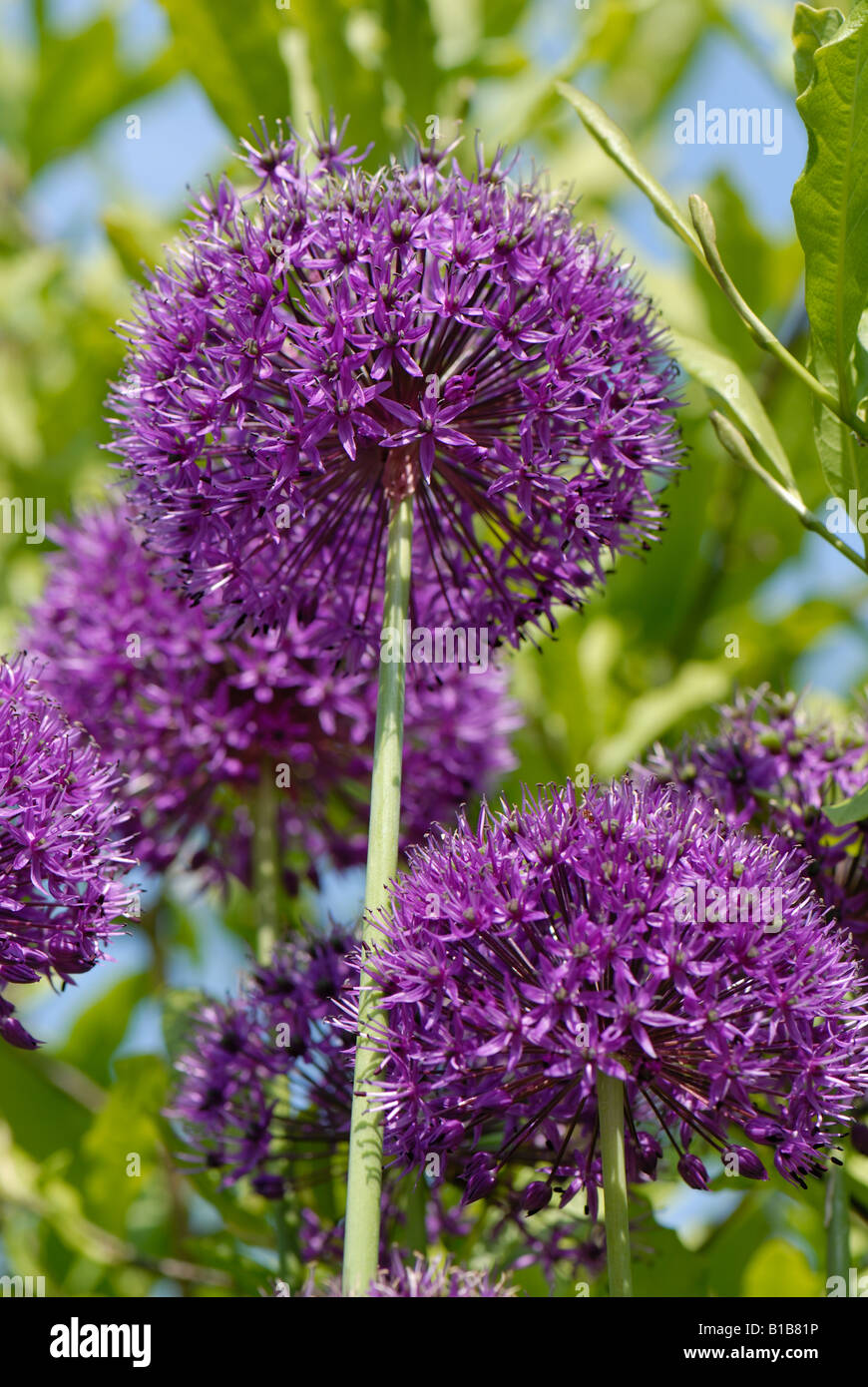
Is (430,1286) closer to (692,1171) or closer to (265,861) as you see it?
(692,1171)

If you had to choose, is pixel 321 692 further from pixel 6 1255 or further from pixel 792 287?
pixel 792 287

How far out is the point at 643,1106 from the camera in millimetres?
2457

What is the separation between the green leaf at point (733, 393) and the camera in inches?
99.6

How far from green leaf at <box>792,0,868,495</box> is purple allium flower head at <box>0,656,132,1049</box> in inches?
52.7

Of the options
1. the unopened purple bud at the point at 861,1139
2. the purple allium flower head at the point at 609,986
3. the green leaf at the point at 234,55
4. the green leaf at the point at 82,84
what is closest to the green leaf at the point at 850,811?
the purple allium flower head at the point at 609,986

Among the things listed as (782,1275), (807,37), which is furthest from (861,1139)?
(807,37)

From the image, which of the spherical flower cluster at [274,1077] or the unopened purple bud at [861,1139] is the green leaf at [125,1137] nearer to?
the spherical flower cluster at [274,1077]

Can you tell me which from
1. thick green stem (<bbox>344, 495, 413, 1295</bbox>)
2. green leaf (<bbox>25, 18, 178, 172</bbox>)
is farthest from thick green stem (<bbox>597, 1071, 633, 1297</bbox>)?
green leaf (<bbox>25, 18, 178, 172</bbox>)

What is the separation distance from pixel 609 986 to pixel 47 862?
2.68ft

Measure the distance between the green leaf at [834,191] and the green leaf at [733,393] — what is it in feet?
0.41

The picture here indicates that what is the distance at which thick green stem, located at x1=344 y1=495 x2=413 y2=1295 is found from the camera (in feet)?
6.67

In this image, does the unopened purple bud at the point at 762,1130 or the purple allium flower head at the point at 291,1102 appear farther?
the purple allium flower head at the point at 291,1102

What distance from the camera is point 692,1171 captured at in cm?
215
